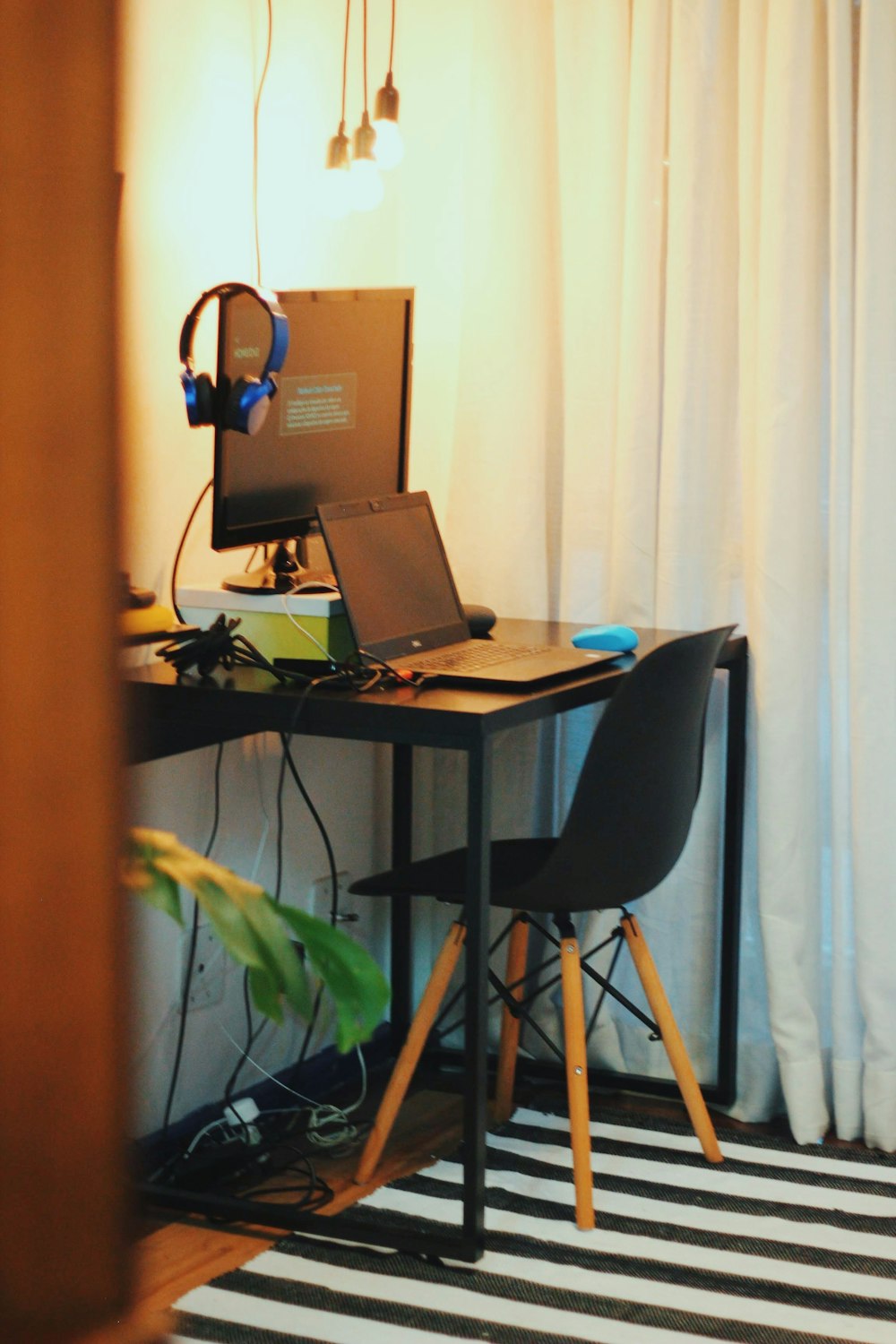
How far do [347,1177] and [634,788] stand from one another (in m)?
0.70

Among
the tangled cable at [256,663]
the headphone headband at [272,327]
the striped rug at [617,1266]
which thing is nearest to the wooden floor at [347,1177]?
the striped rug at [617,1266]

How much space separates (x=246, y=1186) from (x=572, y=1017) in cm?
53

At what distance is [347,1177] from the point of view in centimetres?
205

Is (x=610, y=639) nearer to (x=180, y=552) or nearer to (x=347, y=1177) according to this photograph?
(x=180, y=552)

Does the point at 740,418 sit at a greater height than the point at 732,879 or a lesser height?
greater

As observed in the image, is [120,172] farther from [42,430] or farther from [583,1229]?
[583,1229]

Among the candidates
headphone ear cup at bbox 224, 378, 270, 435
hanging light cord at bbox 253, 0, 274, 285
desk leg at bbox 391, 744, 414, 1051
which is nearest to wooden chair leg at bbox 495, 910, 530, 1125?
desk leg at bbox 391, 744, 414, 1051

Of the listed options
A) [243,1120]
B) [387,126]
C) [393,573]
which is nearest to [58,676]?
[393,573]

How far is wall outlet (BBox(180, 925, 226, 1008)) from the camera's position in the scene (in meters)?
2.11

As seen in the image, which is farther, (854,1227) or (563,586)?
(563,586)

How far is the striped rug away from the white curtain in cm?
22

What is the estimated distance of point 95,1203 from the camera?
0.97 feet

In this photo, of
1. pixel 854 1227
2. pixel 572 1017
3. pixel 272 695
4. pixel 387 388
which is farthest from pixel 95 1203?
→ pixel 387 388

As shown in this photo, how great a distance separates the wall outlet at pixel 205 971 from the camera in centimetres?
211
